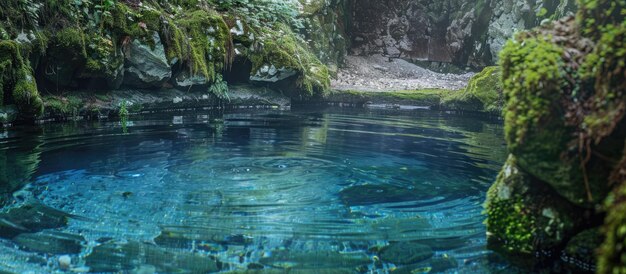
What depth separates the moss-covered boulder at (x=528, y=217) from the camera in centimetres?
371

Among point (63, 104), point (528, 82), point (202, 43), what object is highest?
point (202, 43)

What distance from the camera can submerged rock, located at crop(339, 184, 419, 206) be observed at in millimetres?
5500

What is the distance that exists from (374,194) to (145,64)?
8.29 metres

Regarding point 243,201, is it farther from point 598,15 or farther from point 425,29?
point 425,29

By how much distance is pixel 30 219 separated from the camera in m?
4.52

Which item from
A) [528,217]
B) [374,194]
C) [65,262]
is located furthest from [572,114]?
[65,262]

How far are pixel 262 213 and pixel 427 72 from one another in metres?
20.1

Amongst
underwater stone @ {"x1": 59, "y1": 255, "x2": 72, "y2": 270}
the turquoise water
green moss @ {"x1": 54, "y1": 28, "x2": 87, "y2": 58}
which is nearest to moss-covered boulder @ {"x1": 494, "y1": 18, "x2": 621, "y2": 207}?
the turquoise water

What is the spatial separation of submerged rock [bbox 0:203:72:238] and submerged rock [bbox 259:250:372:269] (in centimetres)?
200

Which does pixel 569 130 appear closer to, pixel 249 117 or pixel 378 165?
pixel 378 165

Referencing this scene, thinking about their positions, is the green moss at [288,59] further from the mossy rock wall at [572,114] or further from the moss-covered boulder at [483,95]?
the mossy rock wall at [572,114]

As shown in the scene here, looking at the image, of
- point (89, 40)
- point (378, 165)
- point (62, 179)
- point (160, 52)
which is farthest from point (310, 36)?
point (62, 179)

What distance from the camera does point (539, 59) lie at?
349 centimetres

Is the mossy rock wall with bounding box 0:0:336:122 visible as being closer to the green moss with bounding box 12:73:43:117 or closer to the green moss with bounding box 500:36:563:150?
the green moss with bounding box 12:73:43:117
